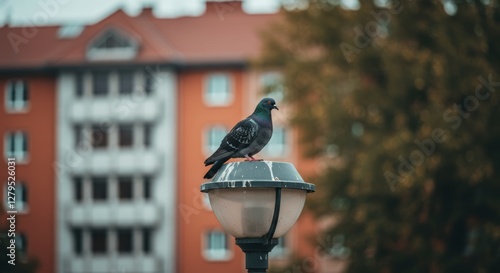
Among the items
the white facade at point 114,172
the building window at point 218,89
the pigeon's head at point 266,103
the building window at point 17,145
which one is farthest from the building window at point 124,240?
the pigeon's head at point 266,103

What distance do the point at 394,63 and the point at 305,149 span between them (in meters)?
5.32

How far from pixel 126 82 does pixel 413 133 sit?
107ft

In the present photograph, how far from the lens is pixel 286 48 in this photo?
34438 millimetres

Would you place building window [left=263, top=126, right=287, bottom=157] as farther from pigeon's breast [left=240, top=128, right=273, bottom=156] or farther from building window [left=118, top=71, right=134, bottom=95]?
pigeon's breast [left=240, top=128, right=273, bottom=156]

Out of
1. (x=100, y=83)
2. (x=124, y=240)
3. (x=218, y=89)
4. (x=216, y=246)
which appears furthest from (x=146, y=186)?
(x=218, y=89)

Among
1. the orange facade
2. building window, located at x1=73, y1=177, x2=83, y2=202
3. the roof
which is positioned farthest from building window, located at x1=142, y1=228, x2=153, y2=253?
the roof

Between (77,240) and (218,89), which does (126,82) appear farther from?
(77,240)

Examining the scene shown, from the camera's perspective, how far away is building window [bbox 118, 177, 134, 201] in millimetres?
57312

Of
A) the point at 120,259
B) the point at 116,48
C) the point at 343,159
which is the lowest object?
the point at 120,259

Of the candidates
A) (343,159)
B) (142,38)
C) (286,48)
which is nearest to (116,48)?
(142,38)

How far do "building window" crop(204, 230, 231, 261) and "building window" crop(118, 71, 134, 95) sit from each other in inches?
340

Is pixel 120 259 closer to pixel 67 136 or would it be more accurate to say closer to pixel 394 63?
pixel 67 136

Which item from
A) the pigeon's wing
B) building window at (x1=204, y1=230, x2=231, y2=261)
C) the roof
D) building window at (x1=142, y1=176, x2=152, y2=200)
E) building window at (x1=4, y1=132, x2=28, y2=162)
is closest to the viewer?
the pigeon's wing

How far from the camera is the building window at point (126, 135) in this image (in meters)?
57.4
